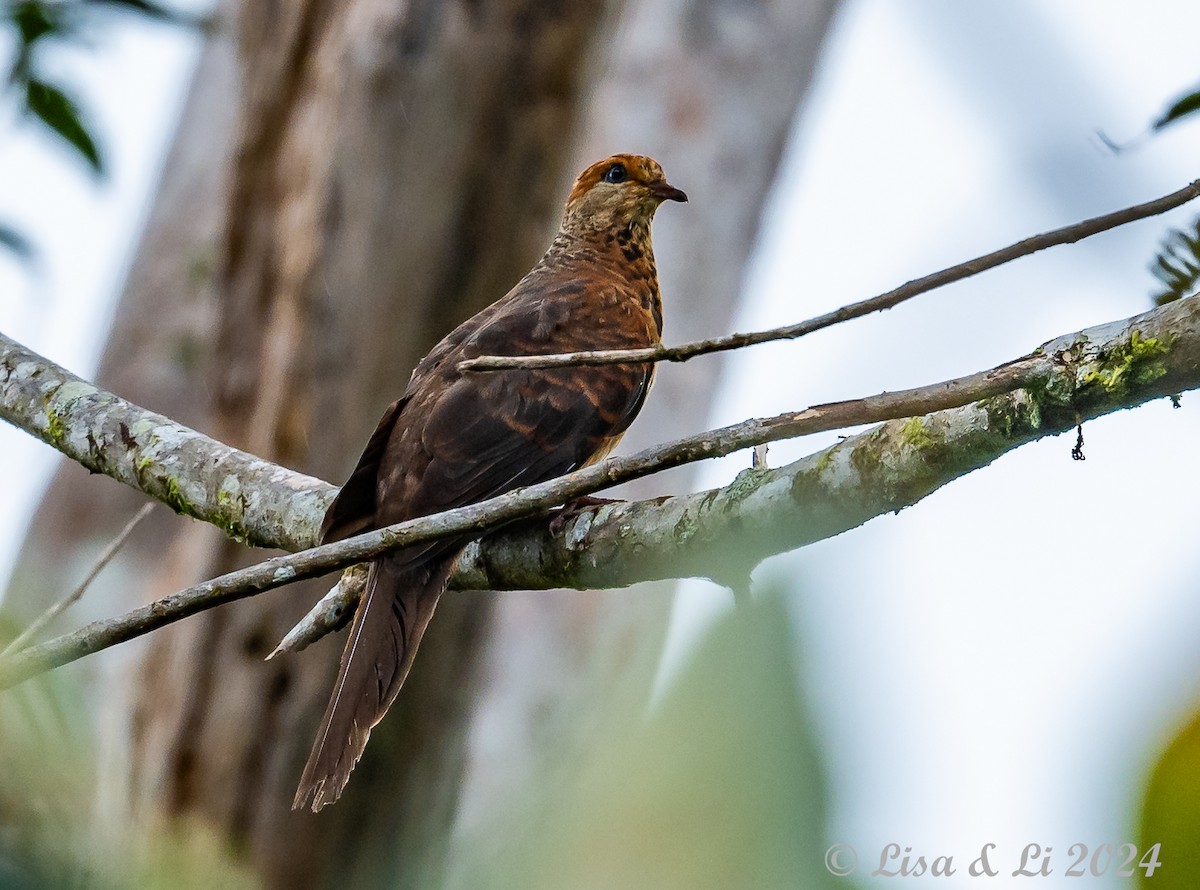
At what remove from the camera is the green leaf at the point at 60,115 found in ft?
10.6

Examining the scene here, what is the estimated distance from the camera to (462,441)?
3.05m

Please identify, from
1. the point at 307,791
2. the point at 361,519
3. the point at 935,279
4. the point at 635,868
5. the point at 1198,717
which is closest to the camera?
the point at 1198,717

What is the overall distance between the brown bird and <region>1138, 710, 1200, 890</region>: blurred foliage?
1748 mm

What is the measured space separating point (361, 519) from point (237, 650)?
166 centimetres

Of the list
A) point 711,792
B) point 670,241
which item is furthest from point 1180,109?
point 670,241

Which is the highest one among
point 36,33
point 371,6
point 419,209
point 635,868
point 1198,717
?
point 371,6

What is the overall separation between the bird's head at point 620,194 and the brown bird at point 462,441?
0.30m

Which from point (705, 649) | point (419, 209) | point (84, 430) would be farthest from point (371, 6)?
point (705, 649)

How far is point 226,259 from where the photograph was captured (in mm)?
4734

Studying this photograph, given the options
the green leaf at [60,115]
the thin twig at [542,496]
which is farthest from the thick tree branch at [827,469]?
the green leaf at [60,115]

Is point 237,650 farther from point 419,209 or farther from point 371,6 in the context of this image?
point 371,6

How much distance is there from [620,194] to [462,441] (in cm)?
158

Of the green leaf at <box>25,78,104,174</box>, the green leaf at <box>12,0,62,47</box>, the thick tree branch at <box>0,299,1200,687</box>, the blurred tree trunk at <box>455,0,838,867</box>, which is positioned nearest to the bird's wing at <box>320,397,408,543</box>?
the thick tree branch at <box>0,299,1200,687</box>

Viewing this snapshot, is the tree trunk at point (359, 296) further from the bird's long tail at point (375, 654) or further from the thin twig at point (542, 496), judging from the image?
the thin twig at point (542, 496)
